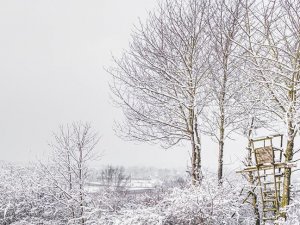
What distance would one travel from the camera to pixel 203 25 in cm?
1065

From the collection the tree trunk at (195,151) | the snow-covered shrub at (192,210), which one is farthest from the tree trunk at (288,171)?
the tree trunk at (195,151)

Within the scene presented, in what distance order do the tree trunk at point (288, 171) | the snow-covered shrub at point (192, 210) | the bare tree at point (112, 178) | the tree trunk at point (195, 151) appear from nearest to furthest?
1. the tree trunk at point (288, 171)
2. the snow-covered shrub at point (192, 210)
3. the tree trunk at point (195, 151)
4. the bare tree at point (112, 178)

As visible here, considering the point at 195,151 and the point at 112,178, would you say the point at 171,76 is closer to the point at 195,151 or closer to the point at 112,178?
the point at 195,151

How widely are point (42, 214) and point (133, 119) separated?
752 cm

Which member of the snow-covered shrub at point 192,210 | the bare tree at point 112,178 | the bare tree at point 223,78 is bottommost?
the bare tree at point 112,178

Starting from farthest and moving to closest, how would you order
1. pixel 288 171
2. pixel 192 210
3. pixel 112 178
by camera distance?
pixel 112 178
pixel 192 210
pixel 288 171

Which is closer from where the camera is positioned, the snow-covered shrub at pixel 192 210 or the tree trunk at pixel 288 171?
the tree trunk at pixel 288 171

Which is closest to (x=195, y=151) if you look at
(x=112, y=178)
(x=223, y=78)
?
(x=223, y=78)

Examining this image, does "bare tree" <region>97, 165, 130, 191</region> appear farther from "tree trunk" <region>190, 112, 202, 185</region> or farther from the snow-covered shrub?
the snow-covered shrub

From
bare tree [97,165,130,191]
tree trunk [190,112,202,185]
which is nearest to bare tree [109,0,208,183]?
tree trunk [190,112,202,185]

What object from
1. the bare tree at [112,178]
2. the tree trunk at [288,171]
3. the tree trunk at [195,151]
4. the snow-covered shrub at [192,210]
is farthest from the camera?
the bare tree at [112,178]

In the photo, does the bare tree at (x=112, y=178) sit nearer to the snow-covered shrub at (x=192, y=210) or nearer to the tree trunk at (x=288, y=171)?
the snow-covered shrub at (x=192, y=210)

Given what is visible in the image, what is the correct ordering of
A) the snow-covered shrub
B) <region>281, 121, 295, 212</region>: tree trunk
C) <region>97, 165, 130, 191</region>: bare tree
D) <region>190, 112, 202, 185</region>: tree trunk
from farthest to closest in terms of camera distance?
1. <region>97, 165, 130, 191</region>: bare tree
2. <region>190, 112, 202, 185</region>: tree trunk
3. the snow-covered shrub
4. <region>281, 121, 295, 212</region>: tree trunk

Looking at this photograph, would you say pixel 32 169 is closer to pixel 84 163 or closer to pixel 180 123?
pixel 84 163
